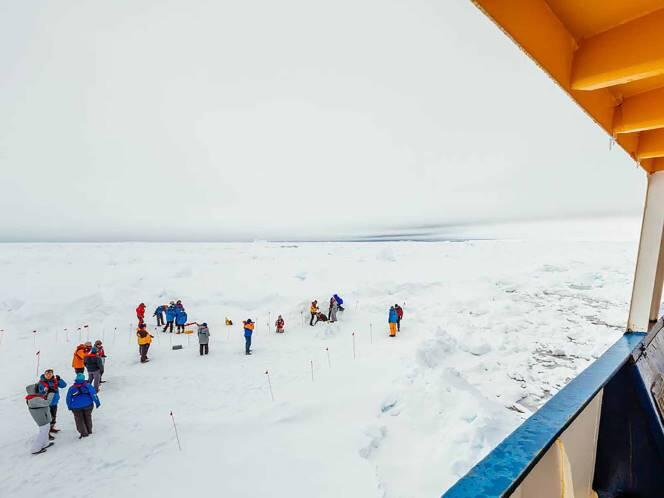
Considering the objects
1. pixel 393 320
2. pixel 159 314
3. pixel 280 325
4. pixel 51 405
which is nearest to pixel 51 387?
pixel 51 405

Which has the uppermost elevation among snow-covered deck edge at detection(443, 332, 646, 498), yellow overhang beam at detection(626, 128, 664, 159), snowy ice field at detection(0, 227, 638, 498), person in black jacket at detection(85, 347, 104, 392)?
yellow overhang beam at detection(626, 128, 664, 159)

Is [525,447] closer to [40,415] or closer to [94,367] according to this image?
[40,415]

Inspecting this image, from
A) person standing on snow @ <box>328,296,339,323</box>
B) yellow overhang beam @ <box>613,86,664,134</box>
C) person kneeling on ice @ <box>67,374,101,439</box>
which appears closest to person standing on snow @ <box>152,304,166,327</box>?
person standing on snow @ <box>328,296,339,323</box>

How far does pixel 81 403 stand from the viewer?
18.3 feet

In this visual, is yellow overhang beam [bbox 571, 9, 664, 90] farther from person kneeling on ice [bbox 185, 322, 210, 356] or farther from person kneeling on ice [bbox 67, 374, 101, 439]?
person kneeling on ice [bbox 185, 322, 210, 356]

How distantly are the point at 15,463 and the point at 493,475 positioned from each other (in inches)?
297

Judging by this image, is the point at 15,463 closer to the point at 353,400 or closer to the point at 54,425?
the point at 54,425

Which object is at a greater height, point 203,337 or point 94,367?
point 94,367

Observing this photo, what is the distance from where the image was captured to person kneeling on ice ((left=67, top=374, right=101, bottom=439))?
5551 mm

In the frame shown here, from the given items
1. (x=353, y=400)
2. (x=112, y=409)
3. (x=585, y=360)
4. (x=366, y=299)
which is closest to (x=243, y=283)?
(x=366, y=299)

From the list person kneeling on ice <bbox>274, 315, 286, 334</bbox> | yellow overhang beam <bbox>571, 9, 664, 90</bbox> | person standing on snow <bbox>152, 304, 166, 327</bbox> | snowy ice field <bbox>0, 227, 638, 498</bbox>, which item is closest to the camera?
yellow overhang beam <bbox>571, 9, 664, 90</bbox>

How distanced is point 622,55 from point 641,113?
3.29 ft

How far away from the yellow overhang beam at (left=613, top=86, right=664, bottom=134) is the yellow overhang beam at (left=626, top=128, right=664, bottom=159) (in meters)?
0.86

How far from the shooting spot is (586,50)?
1604 mm
